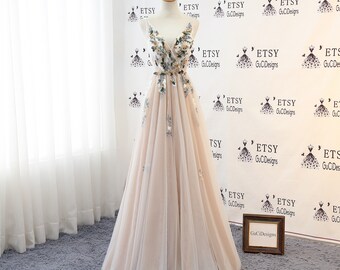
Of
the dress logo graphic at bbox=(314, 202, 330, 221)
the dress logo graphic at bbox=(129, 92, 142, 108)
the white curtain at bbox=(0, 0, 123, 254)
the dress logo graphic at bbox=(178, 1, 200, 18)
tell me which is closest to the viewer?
the white curtain at bbox=(0, 0, 123, 254)

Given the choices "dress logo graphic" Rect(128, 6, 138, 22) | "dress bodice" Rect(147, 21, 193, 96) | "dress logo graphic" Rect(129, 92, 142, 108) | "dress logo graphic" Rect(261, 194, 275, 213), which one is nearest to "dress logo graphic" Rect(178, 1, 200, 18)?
"dress logo graphic" Rect(128, 6, 138, 22)

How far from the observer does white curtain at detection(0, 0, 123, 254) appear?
2.76 metres

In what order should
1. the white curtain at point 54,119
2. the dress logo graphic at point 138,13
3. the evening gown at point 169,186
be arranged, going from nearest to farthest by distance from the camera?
the evening gown at point 169,186 < the white curtain at point 54,119 < the dress logo graphic at point 138,13

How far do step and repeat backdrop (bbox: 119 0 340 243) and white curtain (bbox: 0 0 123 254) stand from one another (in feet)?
1.59

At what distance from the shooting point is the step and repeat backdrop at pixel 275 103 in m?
2.89

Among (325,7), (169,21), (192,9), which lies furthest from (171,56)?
(325,7)

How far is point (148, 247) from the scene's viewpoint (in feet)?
7.51

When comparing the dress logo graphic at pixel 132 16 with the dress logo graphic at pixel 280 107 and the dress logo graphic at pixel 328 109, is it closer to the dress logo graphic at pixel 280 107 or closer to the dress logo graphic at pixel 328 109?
the dress logo graphic at pixel 280 107

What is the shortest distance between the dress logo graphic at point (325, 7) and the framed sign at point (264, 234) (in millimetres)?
1318

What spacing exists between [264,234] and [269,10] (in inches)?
57.5

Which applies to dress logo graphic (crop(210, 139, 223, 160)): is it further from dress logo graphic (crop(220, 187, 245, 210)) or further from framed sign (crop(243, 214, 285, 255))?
framed sign (crop(243, 214, 285, 255))

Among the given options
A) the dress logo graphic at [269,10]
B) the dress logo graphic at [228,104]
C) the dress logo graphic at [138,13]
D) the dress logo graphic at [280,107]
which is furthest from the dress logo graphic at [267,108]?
the dress logo graphic at [138,13]

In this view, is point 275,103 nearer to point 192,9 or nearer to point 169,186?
point 192,9

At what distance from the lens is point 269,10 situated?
9.76ft
